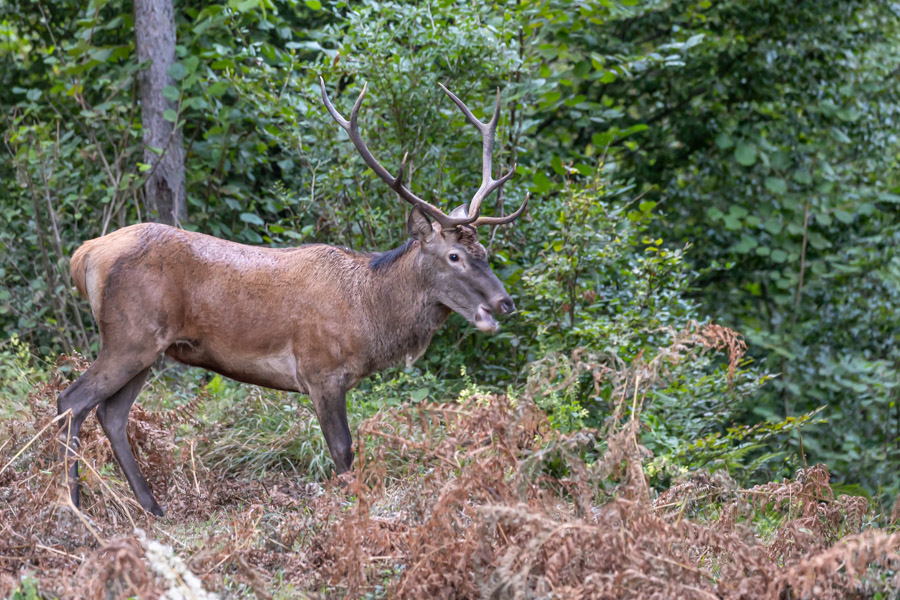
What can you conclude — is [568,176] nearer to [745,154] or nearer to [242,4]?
[242,4]

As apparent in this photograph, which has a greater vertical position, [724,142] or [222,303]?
[222,303]

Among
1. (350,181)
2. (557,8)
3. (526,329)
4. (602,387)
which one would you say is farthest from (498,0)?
(602,387)

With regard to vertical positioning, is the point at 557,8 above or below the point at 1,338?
above

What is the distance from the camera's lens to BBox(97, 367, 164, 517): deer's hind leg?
5.56 m

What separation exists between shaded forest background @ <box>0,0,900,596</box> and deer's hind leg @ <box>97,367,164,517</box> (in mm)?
1239

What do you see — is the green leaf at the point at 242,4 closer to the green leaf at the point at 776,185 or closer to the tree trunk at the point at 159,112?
the tree trunk at the point at 159,112

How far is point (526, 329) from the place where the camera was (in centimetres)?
784

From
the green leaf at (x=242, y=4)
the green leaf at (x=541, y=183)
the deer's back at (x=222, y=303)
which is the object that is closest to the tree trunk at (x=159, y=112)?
the green leaf at (x=242, y=4)

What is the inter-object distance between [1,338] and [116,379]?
4.48 m

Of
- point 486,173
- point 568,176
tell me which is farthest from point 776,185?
point 486,173

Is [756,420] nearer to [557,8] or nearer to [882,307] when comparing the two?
[882,307]

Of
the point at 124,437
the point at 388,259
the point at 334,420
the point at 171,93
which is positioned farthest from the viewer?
the point at 171,93

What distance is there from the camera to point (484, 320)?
5.81m

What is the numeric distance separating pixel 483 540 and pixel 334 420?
2.09 m
